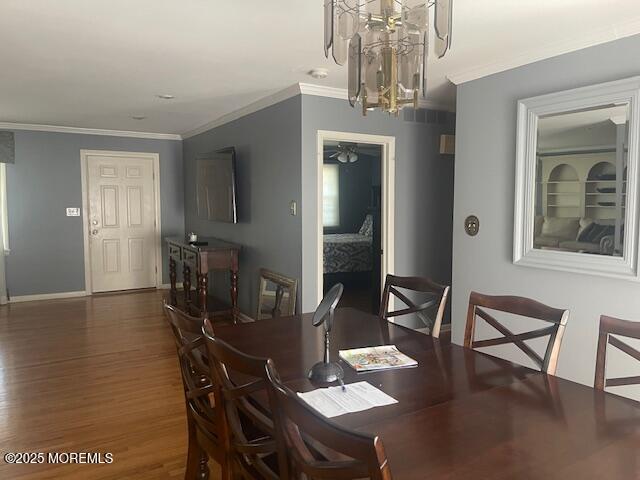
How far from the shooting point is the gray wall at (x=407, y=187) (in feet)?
13.2

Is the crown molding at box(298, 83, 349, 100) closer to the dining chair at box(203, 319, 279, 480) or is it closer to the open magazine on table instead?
the open magazine on table

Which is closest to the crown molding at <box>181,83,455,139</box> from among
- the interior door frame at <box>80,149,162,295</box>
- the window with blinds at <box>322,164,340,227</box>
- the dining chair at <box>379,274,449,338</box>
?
the dining chair at <box>379,274,449,338</box>

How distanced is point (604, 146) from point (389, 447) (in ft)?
7.62

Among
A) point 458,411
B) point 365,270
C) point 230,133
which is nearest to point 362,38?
point 458,411

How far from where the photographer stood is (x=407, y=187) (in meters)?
4.54

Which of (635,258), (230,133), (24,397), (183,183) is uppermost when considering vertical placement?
(230,133)

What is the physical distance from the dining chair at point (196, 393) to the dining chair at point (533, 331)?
111cm

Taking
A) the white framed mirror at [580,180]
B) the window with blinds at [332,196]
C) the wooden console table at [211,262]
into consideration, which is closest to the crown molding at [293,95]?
the white framed mirror at [580,180]

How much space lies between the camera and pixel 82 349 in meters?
4.26

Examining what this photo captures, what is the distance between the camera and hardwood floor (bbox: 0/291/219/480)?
8.10 feet

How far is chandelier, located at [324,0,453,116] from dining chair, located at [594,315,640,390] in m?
1.10

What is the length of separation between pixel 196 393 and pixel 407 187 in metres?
3.22

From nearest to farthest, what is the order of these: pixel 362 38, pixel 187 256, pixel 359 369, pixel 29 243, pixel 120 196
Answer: pixel 359 369, pixel 362 38, pixel 187 256, pixel 29 243, pixel 120 196

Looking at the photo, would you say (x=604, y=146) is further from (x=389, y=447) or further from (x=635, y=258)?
(x=389, y=447)
